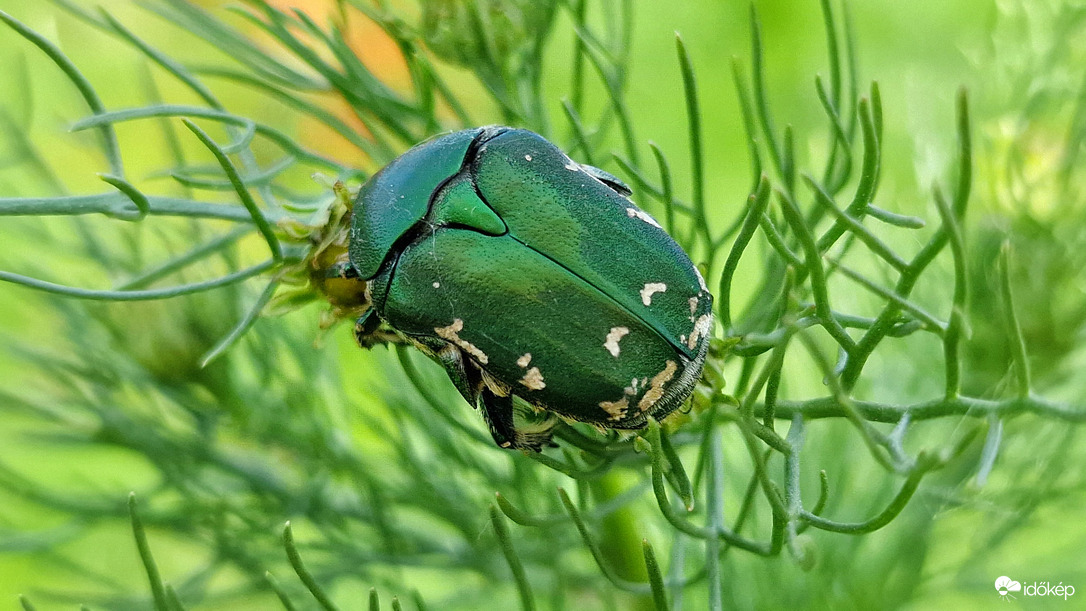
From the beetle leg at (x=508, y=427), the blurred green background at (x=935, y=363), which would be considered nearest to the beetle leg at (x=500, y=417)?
the beetle leg at (x=508, y=427)

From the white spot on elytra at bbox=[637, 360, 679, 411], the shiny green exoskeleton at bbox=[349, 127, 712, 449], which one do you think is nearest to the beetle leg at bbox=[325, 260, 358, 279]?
the shiny green exoskeleton at bbox=[349, 127, 712, 449]

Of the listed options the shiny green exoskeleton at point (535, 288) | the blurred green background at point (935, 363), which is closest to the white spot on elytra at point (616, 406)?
the shiny green exoskeleton at point (535, 288)

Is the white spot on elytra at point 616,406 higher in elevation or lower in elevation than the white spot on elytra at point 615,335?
lower

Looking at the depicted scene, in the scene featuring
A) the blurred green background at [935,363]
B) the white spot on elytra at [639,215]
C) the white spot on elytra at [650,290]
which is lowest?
the blurred green background at [935,363]

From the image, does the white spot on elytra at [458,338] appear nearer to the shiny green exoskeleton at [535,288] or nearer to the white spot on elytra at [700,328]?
the shiny green exoskeleton at [535,288]

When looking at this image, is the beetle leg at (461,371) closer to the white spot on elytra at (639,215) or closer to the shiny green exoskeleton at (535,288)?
the shiny green exoskeleton at (535,288)

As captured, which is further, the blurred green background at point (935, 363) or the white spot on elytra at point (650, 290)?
the blurred green background at point (935, 363)

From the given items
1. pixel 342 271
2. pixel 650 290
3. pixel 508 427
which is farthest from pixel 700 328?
pixel 342 271
